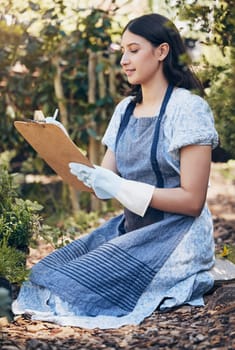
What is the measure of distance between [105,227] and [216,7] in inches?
40.7

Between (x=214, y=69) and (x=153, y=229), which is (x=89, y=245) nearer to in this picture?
(x=153, y=229)

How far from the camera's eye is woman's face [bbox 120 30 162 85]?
10.3 ft

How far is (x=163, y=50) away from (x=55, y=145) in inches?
22.5

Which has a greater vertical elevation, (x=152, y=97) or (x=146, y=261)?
(x=152, y=97)

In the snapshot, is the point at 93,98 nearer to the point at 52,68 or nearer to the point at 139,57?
the point at 52,68

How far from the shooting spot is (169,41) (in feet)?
10.3

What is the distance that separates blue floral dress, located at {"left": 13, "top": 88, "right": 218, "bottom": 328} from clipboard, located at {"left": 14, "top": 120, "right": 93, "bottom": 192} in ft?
0.90

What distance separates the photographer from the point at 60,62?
5.40 metres

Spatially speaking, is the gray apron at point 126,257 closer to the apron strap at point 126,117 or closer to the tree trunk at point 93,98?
the apron strap at point 126,117

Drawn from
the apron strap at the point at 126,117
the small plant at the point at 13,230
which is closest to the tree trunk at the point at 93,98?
the small plant at the point at 13,230

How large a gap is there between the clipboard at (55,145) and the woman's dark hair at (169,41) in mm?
517

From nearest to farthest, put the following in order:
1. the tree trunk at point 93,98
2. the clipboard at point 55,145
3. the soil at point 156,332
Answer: the soil at point 156,332
the clipboard at point 55,145
the tree trunk at point 93,98

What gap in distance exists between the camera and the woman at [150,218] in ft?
9.80

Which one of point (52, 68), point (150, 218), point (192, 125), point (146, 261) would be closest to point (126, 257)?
point (146, 261)
